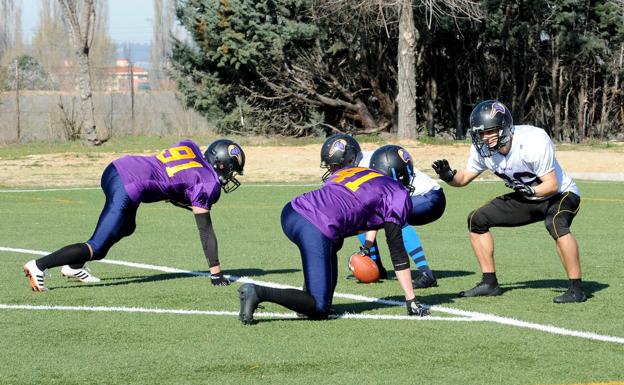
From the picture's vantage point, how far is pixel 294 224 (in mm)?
7988

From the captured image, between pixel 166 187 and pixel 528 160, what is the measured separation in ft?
11.8

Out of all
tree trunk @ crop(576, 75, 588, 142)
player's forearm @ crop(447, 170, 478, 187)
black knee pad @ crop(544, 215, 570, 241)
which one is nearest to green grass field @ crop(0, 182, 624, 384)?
black knee pad @ crop(544, 215, 570, 241)

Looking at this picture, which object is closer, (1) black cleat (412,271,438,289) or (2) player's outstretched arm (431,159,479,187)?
(2) player's outstretched arm (431,159,479,187)

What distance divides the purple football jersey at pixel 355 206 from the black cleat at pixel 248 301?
0.72 m

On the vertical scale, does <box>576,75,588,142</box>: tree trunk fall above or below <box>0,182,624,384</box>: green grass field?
above

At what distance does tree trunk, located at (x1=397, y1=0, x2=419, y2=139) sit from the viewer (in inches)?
1165

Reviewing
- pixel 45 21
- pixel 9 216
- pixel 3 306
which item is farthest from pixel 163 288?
pixel 45 21

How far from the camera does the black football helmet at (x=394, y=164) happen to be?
9.20 meters

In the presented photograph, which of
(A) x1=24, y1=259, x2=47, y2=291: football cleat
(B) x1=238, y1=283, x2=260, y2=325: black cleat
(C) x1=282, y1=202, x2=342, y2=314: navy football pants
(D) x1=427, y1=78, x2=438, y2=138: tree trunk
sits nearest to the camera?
(B) x1=238, y1=283, x2=260, y2=325: black cleat

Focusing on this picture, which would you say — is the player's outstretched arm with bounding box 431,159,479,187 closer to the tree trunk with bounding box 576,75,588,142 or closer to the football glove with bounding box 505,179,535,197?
the football glove with bounding box 505,179,535,197

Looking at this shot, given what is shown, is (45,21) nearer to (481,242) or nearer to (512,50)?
(512,50)

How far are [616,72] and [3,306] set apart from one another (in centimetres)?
2886

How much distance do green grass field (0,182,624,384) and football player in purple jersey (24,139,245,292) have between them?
1.48ft

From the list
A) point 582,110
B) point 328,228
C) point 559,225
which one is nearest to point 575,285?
point 559,225
